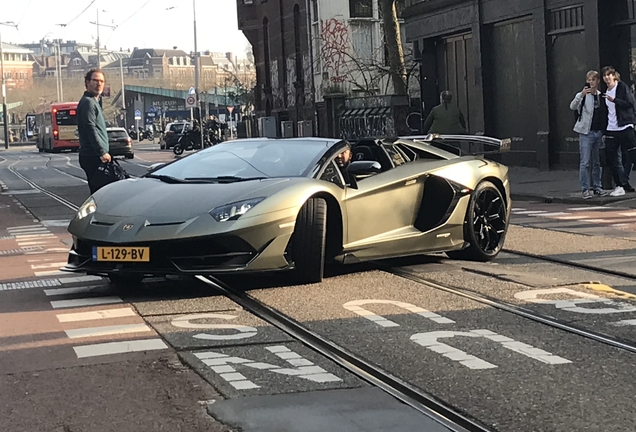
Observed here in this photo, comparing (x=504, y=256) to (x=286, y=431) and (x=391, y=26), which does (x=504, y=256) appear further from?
(x=391, y=26)

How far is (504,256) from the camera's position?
10.4 m

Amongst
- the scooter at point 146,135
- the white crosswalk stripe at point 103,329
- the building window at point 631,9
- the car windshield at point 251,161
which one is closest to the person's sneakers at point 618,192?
the building window at point 631,9

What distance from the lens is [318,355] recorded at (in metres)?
6.00

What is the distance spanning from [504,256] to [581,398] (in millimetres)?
5452

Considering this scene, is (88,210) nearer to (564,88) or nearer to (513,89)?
(564,88)

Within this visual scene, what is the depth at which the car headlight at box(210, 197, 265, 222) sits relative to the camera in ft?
26.1

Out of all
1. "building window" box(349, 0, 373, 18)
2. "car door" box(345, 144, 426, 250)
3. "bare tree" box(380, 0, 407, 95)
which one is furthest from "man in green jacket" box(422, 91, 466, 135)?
"building window" box(349, 0, 373, 18)

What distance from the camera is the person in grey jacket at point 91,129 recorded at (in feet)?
38.6

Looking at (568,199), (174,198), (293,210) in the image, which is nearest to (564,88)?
(568,199)

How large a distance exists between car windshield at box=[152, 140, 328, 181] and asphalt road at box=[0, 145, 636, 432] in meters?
0.86

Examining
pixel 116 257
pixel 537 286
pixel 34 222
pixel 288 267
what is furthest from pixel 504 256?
pixel 34 222

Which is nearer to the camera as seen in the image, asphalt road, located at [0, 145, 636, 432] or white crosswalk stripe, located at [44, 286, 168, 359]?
asphalt road, located at [0, 145, 636, 432]

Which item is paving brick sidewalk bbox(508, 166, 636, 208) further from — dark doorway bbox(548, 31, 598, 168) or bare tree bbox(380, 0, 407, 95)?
bare tree bbox(380, 0, 407, 95)

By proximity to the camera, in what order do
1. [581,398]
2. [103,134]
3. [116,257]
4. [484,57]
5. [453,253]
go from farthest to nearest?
[484,57]
[103,134]
[453,253]
[116,257]
[581,398]
